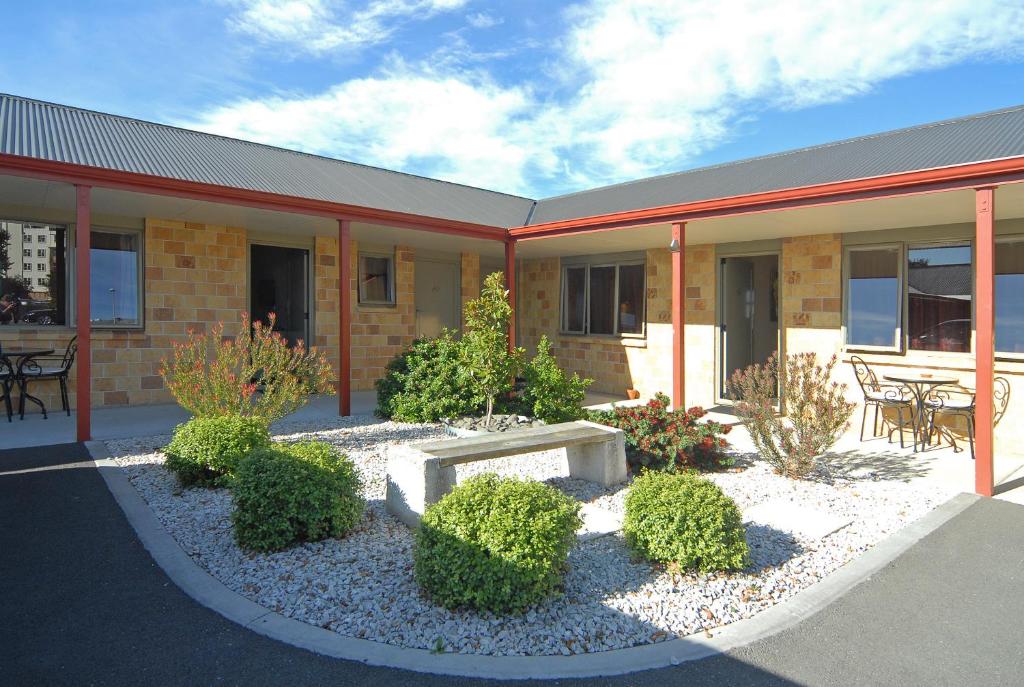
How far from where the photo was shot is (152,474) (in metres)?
5.51

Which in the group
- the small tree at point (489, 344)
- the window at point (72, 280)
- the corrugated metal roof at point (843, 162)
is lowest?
the small tree at point (489, 344)

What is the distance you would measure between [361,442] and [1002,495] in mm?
5810

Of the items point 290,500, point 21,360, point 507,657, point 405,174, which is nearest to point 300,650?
point 507,657

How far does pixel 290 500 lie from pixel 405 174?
9.98 meters

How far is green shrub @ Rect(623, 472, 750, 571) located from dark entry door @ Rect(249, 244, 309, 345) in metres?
8.28

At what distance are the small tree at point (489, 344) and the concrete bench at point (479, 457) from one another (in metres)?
1.83

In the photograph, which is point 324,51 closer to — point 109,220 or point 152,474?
point 109,220

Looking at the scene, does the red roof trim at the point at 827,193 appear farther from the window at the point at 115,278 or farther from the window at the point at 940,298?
the window at the point at 115,278

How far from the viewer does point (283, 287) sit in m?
11.9

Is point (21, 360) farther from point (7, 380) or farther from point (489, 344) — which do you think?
point (489, 344)

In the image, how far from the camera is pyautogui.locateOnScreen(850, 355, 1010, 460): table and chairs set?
7.02 metres

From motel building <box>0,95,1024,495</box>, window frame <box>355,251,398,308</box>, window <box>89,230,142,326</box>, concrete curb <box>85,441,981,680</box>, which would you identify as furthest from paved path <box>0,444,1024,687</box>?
window frame <box>355,251,398,308</box>

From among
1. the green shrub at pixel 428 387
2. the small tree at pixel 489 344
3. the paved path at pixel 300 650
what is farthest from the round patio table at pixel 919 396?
the green shrub at pixel 428 387

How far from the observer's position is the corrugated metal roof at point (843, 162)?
653 cm
